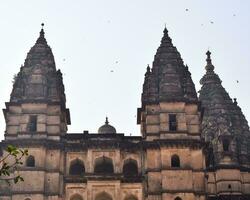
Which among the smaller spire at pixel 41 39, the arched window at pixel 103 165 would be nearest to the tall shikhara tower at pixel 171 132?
the arched window at pixel 103 165

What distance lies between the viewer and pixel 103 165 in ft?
84.9

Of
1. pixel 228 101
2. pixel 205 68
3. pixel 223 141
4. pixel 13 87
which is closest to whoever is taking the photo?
pixel 13 87

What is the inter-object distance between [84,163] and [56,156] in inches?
56.5

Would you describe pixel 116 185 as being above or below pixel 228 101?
below

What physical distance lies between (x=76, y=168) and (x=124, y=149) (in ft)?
8.45

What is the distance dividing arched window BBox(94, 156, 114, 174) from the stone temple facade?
0.05 meters

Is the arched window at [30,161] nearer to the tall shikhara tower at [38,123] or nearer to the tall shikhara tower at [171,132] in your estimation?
the tall shikhara tower at [38,123]

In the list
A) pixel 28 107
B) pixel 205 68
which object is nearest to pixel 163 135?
pixel 28 107

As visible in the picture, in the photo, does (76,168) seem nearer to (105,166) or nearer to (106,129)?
(105,166)

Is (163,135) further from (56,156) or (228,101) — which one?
(228,101)

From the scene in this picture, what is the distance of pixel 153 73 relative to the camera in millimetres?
28859

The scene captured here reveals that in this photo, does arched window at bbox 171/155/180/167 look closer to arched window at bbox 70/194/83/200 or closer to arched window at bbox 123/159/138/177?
arched window at bbox 123/159/138/177

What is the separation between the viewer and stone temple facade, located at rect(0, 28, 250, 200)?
24516mm

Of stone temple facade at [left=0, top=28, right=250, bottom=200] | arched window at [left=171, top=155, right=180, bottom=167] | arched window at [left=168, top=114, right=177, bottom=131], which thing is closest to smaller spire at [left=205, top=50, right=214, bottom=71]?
stone temple facade at [left=0, top=28, right=250, bottom=200]
